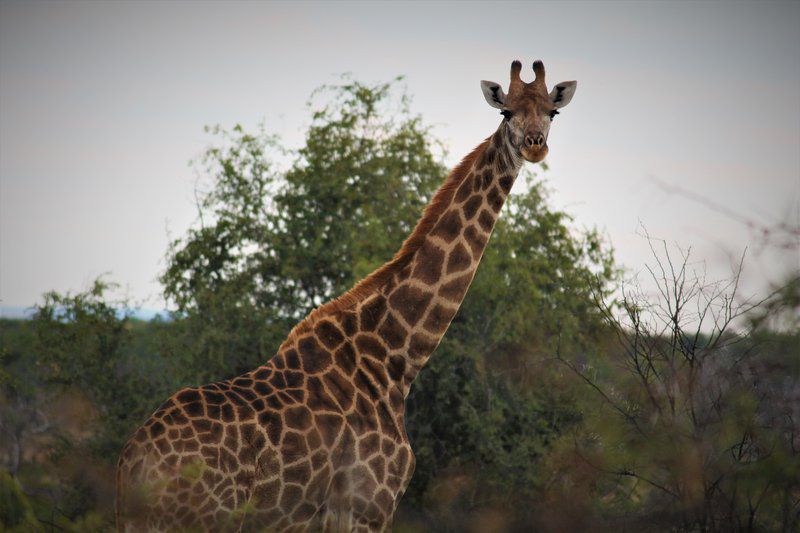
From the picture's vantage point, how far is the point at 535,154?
22.1 feet

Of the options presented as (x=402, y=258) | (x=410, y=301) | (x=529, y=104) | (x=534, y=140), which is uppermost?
(x=529, y=104)

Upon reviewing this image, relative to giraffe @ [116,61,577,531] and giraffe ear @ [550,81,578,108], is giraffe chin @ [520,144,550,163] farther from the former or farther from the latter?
giraffe ear @ [550,81,578,108]

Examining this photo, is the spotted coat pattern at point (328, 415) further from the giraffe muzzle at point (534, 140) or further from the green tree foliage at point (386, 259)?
the green tree foliage at point (386, 259)

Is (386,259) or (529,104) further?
(386,259)

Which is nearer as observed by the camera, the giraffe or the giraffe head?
the giraffe

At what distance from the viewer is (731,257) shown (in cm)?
596

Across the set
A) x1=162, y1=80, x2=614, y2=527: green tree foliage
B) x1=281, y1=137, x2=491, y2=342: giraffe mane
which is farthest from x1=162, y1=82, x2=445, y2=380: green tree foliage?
x1=281, y1=137, x2=491, y2=342: giraffe mane

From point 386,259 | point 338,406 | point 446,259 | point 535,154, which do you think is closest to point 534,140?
point 535,154

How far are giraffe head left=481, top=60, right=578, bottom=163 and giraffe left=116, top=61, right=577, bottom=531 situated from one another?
0.03ft

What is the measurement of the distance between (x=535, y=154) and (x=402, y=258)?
137 cm

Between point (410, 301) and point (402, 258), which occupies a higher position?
point (402, 258)

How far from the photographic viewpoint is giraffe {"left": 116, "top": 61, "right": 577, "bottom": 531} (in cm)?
598

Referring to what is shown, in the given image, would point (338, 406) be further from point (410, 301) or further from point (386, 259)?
point (386, 259)

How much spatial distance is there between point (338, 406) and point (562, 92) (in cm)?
290
